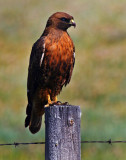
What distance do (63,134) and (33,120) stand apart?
7.74 feet

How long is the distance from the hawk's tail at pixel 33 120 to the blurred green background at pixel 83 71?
47.0 inches

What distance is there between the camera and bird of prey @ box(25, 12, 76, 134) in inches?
243

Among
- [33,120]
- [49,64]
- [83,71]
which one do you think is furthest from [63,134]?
[83,71]

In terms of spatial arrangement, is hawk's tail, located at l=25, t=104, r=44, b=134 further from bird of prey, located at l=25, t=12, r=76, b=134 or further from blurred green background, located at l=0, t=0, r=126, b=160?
blurred green background, located at l=0, t=0, r=126, b=160

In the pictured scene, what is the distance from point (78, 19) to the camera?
79.4ft

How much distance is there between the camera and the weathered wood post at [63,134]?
421 cm

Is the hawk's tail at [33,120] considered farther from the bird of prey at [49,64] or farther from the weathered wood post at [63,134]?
the weathered wood post at [63,134]

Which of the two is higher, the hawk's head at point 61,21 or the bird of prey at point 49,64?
the hawk's head at point 61,21

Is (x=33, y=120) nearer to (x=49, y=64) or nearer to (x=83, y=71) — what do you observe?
(x=49, y=64)

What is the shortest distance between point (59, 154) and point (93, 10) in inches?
865

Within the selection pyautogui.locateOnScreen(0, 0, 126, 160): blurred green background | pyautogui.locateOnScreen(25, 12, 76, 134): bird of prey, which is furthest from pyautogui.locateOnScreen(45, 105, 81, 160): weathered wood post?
pyautogui.locateOnScreen(0, 0, 126, 160): blurred green background

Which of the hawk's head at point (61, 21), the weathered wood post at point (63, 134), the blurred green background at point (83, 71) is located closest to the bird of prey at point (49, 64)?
the hawk's head at point (61, 21)

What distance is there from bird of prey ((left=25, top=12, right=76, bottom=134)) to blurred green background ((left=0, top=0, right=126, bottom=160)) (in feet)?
4.15

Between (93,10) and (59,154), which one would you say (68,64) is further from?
(93,10)
